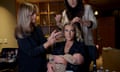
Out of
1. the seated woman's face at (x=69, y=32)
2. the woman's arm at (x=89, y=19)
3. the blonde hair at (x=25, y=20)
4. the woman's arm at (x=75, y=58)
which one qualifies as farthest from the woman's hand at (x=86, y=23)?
the blonde hair at (x=25, y=20)

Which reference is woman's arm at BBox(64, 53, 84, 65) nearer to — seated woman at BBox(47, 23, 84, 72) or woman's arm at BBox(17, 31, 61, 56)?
seated woman at BBox(47, 23, 84, 72)

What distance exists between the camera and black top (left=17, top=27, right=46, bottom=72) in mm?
1632

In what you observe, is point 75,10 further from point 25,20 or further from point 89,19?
point 25,20

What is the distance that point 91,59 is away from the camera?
66.9 inches

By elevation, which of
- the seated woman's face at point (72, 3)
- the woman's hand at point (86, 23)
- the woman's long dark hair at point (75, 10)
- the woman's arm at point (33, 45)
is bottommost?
the woman's arm at point (33, 45)

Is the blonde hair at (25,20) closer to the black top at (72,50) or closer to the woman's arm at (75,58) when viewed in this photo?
the black top at (72,50)

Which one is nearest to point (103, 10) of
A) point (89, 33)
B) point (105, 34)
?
point (105, 34)

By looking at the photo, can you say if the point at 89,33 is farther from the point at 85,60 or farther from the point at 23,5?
the point at 23,5

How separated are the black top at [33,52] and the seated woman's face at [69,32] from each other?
18cm

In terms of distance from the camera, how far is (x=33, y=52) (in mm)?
1624

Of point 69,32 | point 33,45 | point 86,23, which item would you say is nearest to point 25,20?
point 33,45

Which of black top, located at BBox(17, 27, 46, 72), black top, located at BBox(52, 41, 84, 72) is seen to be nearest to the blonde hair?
black top, located at BBox(17, 27, 46, 72)

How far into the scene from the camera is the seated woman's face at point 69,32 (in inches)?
62.4

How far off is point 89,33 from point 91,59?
18 centimetres
